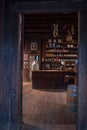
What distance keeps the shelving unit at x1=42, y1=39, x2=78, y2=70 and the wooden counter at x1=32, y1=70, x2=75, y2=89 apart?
7.64 ft

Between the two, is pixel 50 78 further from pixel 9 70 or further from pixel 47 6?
pixel 47 6

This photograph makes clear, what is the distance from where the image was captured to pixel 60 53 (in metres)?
13.2

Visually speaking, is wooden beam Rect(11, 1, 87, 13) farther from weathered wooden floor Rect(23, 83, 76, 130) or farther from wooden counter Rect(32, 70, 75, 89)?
wooden counter Rect(32, 70, 75, 89)

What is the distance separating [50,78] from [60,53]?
2.95m

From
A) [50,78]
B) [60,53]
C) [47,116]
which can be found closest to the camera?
[47,116]

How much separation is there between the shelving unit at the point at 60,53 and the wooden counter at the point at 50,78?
7.64 ft

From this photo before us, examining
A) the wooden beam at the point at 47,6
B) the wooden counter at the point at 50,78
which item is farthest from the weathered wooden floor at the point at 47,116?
the wooden counter at the point at 50,78

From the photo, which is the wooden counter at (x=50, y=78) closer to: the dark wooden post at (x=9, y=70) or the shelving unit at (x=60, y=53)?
the shelving unit at (x=60, y=53)

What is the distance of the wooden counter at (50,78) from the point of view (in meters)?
10.6

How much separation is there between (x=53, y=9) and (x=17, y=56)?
95 centimetres

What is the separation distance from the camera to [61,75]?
10.6m

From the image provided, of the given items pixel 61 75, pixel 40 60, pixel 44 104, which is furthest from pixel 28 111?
pixel 40 60

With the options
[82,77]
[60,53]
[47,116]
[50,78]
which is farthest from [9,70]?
[60,53]

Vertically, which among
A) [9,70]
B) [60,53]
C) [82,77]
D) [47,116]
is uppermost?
[60,53]
